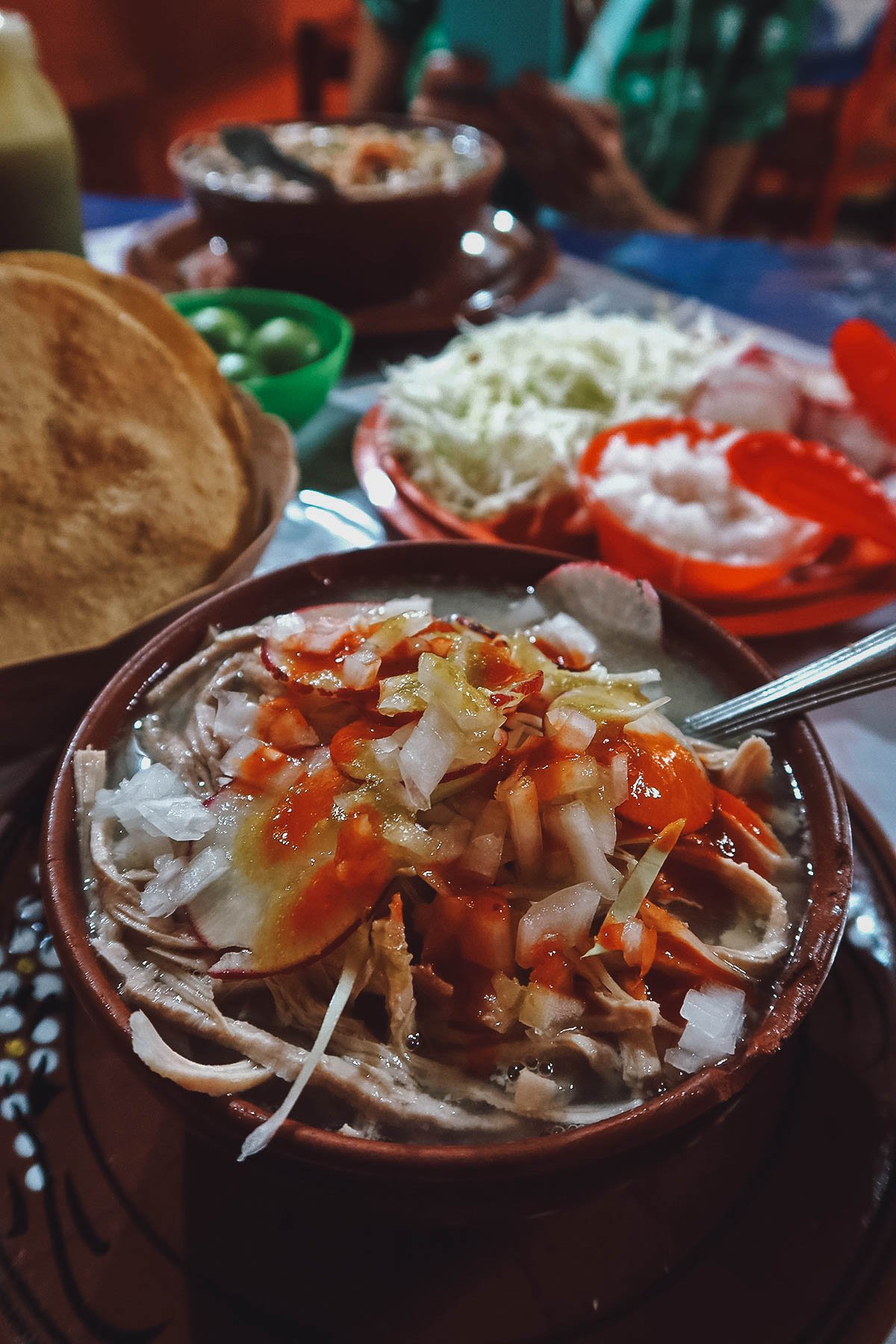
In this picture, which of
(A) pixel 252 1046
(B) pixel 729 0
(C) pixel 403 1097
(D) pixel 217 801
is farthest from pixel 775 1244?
(B) pixel 729 0

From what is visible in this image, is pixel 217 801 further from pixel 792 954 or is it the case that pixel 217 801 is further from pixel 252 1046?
pixel 792 954

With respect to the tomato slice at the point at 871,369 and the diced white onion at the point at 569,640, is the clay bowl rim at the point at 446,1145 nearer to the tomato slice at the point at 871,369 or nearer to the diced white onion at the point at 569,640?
the diced white onion at the point at 569,640

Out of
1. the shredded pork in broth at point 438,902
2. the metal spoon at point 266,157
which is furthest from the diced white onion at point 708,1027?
the metal spoon at point 266,157

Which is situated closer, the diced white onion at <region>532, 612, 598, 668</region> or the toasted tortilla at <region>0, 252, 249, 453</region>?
the diced white onion at <region>532, 612, 598, 668</region>

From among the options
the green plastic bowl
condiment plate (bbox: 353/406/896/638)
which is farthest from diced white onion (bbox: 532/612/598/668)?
the green plastic bowl

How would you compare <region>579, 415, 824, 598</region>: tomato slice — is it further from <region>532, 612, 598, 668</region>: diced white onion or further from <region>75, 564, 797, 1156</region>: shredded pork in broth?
<region>75, 564, 797, 1156</region>: shredded pork in broth

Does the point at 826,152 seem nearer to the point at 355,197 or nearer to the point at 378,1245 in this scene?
the point at 355,197
